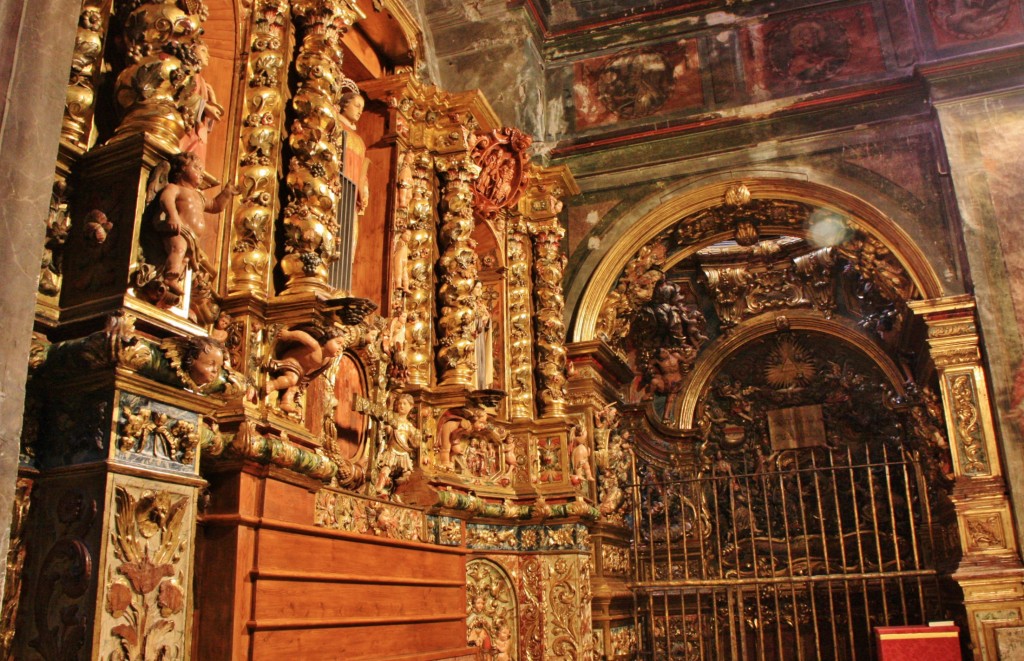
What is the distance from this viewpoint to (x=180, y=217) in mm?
3949

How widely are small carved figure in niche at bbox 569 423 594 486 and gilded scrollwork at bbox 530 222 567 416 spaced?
0.31m

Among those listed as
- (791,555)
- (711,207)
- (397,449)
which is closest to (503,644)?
(397,449)

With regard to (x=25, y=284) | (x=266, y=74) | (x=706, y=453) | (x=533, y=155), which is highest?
(x=533, y=155)

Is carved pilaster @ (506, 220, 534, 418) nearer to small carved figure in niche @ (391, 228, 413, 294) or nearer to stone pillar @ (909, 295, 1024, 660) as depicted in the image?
small carved figure in niche @ (391, 228, 413, 294)

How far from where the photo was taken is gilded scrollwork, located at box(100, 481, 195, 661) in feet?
11.2

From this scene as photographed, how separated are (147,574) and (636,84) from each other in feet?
31.6

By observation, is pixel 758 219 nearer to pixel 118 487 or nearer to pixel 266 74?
pixel 266 74

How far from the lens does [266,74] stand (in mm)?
5906

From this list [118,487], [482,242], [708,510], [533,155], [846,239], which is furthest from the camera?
[708,510]

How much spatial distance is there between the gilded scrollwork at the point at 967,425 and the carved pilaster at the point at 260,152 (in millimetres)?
6750

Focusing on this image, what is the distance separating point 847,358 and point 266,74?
1081 centimetres

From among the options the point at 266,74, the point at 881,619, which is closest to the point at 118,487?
the point at 266,74

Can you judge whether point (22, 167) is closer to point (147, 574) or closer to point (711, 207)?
point (147, 574)

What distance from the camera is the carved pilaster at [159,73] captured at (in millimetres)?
4109
